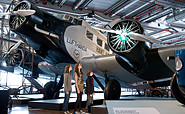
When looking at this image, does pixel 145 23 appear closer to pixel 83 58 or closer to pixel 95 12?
pixel 95 12

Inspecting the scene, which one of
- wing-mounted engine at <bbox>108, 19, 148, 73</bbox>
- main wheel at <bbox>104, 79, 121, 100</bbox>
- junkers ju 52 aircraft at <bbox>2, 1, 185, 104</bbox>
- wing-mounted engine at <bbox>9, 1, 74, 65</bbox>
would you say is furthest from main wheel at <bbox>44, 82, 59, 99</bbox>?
wing-mounted engine at <bbox>108, 19, 148, 73</bbox>

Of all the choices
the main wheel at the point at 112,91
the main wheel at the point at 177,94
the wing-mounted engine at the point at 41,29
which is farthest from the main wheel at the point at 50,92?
the main wheel at the point at 177,94

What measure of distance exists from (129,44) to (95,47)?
2.91 meters

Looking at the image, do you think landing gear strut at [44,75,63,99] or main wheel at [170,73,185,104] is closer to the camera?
main wheel at [170,73,185,104]

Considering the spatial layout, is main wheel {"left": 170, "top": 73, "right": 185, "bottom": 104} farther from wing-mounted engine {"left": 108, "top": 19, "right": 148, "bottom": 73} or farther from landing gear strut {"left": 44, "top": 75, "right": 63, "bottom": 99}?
landing gear strut {"left": 44, "top": 75, "right": 63, "bottom": 99}

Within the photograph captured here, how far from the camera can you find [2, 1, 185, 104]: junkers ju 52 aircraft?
5.53 metres

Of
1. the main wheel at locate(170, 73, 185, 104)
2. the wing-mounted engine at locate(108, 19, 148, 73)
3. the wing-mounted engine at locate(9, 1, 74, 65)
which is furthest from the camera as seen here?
the wing-mounted engine at locate(9, 1, 74, 65)

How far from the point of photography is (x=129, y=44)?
555 cm

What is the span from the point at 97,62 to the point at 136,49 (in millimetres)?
1793

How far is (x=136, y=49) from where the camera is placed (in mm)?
5430

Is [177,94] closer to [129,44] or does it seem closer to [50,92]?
[129,44]

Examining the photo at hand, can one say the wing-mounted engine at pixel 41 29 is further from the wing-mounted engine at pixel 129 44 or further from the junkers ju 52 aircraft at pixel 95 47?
the wing-mounted engine at pixel 129 44

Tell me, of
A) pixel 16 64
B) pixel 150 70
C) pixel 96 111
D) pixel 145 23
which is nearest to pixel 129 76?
pixel 150 70

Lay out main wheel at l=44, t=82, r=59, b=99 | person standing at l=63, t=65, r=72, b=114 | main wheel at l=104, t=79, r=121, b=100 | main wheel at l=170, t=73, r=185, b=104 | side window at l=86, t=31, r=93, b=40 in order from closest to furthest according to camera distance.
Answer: main wheel at l=170, t=73, r=185, b=104 → person standing at l=63, t=65, r=72, b=114 → main wheel at l=104, t=79, r=121, b=100 → side window at l=86, t=31, r=93, b=40 → main wheel at l=44, t=82, r=59, b=99
